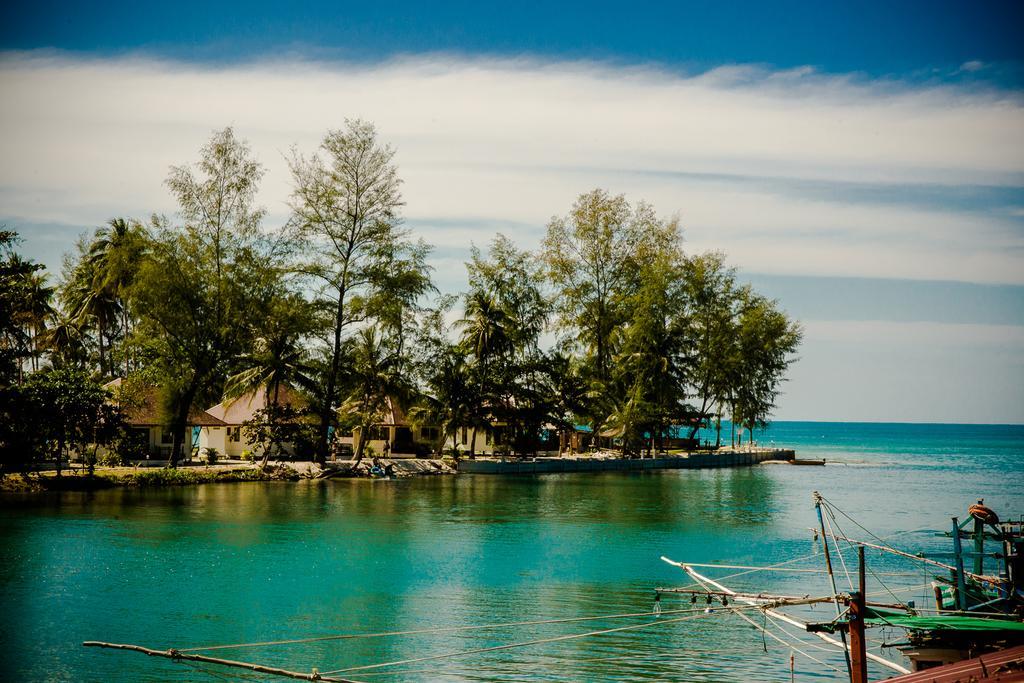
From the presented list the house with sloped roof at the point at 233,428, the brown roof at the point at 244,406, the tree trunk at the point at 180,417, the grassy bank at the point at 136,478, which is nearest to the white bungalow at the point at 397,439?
the brown roof at the point at 244,406

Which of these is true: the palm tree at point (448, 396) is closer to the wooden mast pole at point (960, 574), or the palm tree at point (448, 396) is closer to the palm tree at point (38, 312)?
the palm tree at point (38, 312)

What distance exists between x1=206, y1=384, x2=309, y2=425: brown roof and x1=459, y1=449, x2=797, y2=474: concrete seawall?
13.9 meters

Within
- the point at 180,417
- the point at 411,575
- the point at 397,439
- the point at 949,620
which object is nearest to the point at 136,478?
the point at 180,417

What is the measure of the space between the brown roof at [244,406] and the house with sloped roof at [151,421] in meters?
3.00

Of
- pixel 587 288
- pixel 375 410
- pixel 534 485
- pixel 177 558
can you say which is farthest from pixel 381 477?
pixel 177 558

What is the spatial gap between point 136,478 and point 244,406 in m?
16.8

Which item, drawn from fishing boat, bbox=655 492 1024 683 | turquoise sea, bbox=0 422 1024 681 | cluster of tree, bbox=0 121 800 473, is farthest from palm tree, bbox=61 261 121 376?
fishing boat, bbox=655 492 1024 683

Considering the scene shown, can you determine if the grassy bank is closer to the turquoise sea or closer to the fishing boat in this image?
the turquoise sea

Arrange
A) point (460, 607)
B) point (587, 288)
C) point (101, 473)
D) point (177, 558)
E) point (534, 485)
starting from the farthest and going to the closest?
point (587, 288)
point (534, 485)
point (101, 473)
point (177, 558)
point (460, 607)

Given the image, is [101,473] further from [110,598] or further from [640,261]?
[640,261]

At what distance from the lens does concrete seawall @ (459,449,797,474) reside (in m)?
71.2

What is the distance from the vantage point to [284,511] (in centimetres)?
4522

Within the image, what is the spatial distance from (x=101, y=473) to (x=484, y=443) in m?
37.9

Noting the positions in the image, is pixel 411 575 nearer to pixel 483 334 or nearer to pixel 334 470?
pixel 334 470
